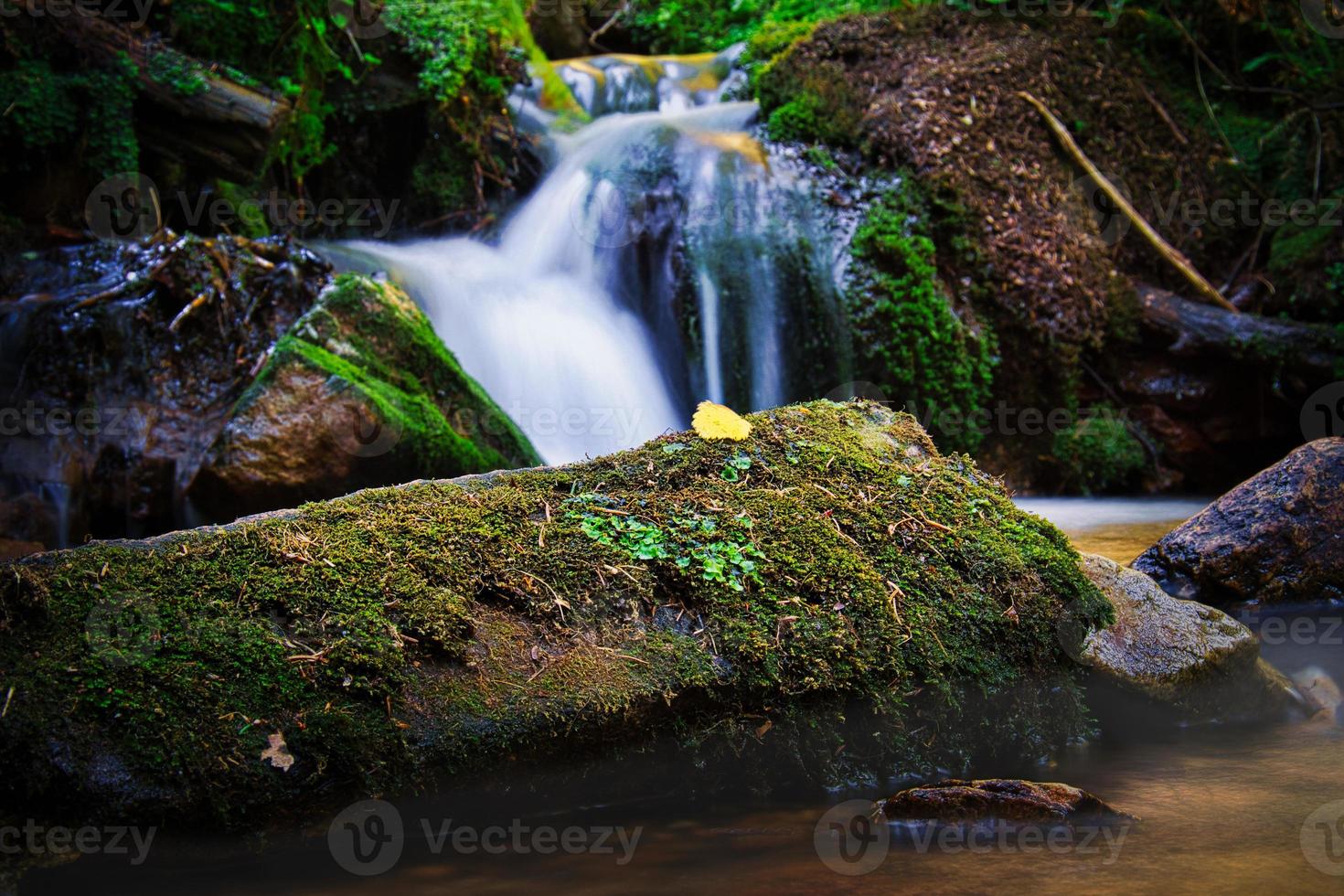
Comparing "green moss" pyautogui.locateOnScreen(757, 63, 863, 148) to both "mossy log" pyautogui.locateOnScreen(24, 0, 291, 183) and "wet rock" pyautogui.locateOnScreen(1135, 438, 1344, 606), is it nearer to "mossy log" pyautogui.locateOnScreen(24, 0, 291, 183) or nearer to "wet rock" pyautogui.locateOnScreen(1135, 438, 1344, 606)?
"mossy log" pyautogui.locateOnScreen(24, 0, 291, 183)

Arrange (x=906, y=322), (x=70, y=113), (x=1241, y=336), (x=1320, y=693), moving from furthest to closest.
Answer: (x=1241, y=336) < (x=906, y=322) < (x=70, y=113) < (x=1320, y=693)

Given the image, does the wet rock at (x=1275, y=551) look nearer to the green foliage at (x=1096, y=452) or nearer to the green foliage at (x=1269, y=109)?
the green foliage at (x=1096, y=452)

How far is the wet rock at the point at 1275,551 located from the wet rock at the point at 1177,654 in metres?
1.19

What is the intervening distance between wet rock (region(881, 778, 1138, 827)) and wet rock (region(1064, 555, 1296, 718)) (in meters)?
0.66

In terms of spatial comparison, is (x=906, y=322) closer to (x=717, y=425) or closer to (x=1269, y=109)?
(x=717, y=425)

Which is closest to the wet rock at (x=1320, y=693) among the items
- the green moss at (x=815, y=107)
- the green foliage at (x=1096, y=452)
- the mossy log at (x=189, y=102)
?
the green foliage at (x=1096, y=452)

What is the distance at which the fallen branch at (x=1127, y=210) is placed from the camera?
28.1ft

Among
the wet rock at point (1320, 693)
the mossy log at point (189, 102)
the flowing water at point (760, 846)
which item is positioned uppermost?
the mossy log at point (189, 102)

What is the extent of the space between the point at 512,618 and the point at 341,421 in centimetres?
249

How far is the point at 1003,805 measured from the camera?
245cm

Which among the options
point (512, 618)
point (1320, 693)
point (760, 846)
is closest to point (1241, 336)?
→ point (1320, 693)

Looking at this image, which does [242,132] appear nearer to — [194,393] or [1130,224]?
[194,393]

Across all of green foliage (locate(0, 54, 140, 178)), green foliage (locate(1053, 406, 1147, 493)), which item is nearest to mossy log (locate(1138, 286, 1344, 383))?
→ green foliage (locate(1053, 406, 1147, 493))

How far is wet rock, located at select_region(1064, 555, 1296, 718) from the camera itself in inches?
125
